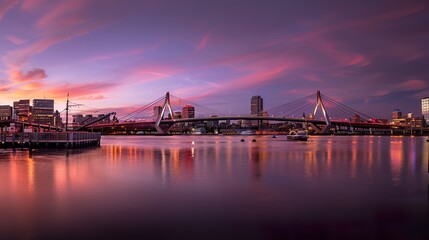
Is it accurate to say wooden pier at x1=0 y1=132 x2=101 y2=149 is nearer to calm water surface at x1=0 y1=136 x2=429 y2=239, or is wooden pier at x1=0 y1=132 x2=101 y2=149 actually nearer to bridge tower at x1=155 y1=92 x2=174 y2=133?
calm water surface at x1=0 y1=136 x2=429 y2=239

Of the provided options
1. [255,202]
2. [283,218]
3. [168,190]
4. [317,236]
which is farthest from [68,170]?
[317,236]

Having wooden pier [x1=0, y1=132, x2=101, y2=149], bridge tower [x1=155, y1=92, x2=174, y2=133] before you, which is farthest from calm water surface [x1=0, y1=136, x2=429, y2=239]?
bridge tower [x1=155, y1=92, x2=174, y2=133]

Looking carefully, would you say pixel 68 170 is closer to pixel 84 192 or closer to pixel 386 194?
pixel 84 192

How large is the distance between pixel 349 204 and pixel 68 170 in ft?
57.5

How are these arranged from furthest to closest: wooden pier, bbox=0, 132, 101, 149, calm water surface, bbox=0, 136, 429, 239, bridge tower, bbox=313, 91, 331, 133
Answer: bridge tower, bbox=313, 91, 331, 133
wooden pier, bbox=0, 132, 101, 149
calm water surface, bbox=0, 136, 429, 239

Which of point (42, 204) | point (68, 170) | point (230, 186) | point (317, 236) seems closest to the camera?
point (317, 236)

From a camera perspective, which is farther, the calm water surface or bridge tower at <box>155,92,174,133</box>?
bridge tower at <box>155,92,174,133</box>

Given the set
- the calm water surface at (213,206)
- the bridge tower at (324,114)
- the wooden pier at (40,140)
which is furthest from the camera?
the bridge tower at (324,114)

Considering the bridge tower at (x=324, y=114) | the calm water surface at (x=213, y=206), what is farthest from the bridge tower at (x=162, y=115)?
the calm water surface at (x=213, y=206)

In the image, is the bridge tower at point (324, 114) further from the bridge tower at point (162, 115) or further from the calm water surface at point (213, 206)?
the calm water surface at point (213, 206)

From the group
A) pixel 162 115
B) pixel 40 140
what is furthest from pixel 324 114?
pixel 40 140

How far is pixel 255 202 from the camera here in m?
13.5

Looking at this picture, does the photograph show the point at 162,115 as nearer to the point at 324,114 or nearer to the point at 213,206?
the point at 324,114

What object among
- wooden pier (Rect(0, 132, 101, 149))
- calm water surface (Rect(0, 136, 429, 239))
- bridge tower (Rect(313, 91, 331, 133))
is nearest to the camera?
calm water surface (Rect(0, 136, 429, 239))
